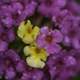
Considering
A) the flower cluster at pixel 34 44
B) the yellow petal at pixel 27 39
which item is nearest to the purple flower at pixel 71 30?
the flower cluster at pixel 34 44

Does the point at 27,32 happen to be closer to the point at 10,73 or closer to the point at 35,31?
the point at 35,31

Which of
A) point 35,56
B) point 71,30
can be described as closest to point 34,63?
point 35,56

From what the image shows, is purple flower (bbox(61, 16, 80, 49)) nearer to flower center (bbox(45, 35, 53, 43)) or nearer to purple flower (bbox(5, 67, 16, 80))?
flower center (bbox(45, 35, 53, 43))

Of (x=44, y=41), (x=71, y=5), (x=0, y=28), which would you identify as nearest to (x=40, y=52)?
(x=44, y=41)

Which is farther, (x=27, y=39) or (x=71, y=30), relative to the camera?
(x=71, y=30)

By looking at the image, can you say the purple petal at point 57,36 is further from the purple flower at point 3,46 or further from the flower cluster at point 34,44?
the purple flower at point 3,46

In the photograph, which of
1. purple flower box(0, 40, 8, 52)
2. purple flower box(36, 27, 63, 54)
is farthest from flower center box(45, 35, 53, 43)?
purple flower box(0, 40, 8, 52)
